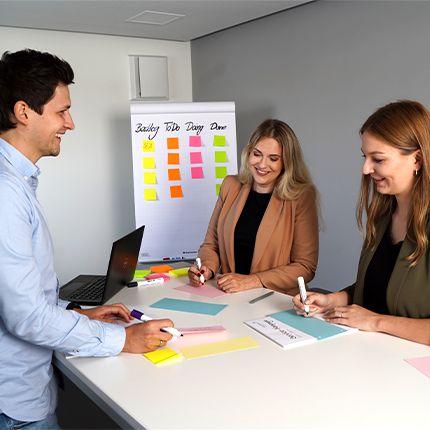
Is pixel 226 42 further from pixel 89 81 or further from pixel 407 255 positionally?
pixel 407 255

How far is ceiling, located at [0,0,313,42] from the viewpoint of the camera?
379 cm

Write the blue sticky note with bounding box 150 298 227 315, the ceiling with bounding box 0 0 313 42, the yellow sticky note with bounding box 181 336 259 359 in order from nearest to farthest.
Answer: the yellow sticky note with bounding box 181 336 259 359 < the blue sticky note with bounding box 150 298 227 315 < the ceiling with bounding box 0 0 313 42

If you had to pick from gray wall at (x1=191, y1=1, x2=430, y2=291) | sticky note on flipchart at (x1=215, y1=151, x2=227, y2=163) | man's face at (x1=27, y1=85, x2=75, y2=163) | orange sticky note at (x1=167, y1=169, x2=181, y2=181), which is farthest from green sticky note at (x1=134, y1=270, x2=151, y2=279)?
sticky note on flipchart at (x1=215, y1=151, x2=227, y2=163)

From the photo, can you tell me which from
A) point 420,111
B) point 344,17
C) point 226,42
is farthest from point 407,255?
point 226,42


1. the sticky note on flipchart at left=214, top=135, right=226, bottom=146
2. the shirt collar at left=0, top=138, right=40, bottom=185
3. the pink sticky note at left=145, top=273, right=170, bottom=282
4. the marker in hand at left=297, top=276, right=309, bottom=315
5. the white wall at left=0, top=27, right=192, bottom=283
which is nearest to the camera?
the shirt collar at left=0, top=138, right=40, bottom=185

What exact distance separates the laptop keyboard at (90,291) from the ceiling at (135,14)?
7.24 ft

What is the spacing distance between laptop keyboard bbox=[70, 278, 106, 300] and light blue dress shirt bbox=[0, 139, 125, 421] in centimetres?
62

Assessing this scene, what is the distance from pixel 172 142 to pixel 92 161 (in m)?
1.20

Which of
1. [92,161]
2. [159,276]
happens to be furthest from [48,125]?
[92,161]

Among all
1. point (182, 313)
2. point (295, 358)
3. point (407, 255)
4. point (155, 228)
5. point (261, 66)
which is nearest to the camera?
point (295, 358)

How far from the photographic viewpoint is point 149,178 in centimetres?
412

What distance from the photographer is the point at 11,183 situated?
1373 mm

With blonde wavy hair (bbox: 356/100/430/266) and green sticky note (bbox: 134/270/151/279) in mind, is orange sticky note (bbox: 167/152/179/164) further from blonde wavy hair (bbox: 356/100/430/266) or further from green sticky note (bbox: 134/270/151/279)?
blonde wavy hair (bbox: 356/100/430/266)

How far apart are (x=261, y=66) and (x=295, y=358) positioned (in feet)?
11.3
